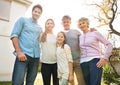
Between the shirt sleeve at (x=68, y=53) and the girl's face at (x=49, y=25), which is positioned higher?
the girl's face at (x=49, y=25)

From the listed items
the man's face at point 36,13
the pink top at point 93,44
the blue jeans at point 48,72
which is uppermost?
the man's face at point 36,13

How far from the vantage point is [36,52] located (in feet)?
15.9

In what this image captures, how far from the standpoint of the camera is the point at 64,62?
537 centimetres

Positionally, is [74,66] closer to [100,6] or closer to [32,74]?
[32,74]

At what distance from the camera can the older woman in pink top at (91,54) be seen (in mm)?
4772

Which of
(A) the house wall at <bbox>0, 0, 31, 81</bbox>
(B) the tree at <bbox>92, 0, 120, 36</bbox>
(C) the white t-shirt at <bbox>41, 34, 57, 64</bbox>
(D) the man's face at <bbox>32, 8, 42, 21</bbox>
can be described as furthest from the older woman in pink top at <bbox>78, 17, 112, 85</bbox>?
(B) the tree at <bbox>92, 0, 120, 36</bbox>

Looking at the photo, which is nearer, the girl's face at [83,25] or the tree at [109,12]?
the girl's face at [83,25]

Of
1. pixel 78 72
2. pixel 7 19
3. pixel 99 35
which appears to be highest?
pixel 7 19

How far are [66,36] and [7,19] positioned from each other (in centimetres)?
847

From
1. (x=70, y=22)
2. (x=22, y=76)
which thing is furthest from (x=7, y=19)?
(x=22, y=76)

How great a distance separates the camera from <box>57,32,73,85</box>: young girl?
5273 millimetres

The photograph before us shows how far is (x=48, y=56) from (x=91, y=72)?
0.97 m

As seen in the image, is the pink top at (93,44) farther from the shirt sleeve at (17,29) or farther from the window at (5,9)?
the window at (5,9)

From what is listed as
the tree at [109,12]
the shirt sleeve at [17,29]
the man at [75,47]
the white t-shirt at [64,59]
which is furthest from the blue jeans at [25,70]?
the tree at [109,12]
